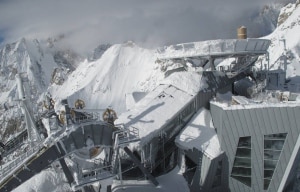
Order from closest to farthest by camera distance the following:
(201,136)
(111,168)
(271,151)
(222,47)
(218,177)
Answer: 1. (111,168)
2. (271,151)
3. (218,177)
4. (201,136)
5. (222,47)

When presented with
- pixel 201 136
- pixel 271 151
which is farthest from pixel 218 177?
pixel 271 151

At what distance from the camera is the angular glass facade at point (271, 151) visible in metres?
31.3

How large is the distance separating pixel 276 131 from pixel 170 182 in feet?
33.6

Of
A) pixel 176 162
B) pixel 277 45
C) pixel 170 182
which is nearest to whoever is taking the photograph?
pixel 170 182

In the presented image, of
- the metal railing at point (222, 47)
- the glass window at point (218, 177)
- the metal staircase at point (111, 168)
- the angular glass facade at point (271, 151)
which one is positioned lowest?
the glass window at point (218, 177)

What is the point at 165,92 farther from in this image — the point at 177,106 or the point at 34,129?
the point at 34,129

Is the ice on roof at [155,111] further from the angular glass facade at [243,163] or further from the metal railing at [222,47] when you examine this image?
the angular glass facade at [243,163]

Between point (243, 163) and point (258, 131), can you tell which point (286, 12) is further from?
point (243, 163)

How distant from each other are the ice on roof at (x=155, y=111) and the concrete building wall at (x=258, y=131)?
5262 millimetres

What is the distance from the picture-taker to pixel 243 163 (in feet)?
106

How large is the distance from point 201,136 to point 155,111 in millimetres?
5235

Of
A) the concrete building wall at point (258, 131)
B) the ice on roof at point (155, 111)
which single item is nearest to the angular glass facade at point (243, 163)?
the concrete building wall at point (258, 131)

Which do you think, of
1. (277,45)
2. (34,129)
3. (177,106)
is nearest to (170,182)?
(177,106)

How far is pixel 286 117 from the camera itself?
30734 millimetres
